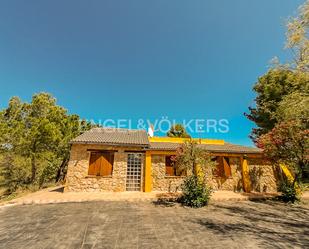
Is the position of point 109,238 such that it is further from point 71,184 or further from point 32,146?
point 32,146

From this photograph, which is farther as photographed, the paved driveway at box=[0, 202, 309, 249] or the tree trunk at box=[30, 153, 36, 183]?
the tree trunk at box=[30, 153, 36, 183]

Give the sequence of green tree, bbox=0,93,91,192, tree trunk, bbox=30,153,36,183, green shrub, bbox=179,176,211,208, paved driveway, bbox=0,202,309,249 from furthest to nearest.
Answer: tree trunk, bbox=30,153,36,183 < green tree, bbox=0,93,91,192 < green shrub, bbox=179,176,211,208 < paved driveway, bbox=0,202,309,249

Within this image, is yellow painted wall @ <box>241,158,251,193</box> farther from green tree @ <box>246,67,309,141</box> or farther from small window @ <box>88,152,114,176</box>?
small window @ <box>88,152,114,176</box>

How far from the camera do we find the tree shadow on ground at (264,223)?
491 centimetres

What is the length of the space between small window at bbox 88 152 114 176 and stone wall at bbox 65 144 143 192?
0.23 meters

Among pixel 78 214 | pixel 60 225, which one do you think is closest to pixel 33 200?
pixel 78 214

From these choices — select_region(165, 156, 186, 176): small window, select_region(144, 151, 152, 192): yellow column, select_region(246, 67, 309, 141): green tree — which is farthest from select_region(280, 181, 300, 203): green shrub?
select_region(144, 151, 152, 192): yellow column

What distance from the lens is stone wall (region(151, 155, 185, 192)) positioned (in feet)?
38.3

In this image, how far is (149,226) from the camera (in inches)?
227

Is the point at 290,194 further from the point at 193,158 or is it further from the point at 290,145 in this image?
the point at 193,158

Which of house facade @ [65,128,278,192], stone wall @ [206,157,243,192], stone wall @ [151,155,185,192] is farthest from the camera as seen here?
stone wall @ [206,157,243,192]

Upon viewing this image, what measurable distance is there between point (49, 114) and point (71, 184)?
771 centimetres

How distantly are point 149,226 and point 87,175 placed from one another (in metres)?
7.05

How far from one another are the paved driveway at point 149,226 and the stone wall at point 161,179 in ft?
10.5
